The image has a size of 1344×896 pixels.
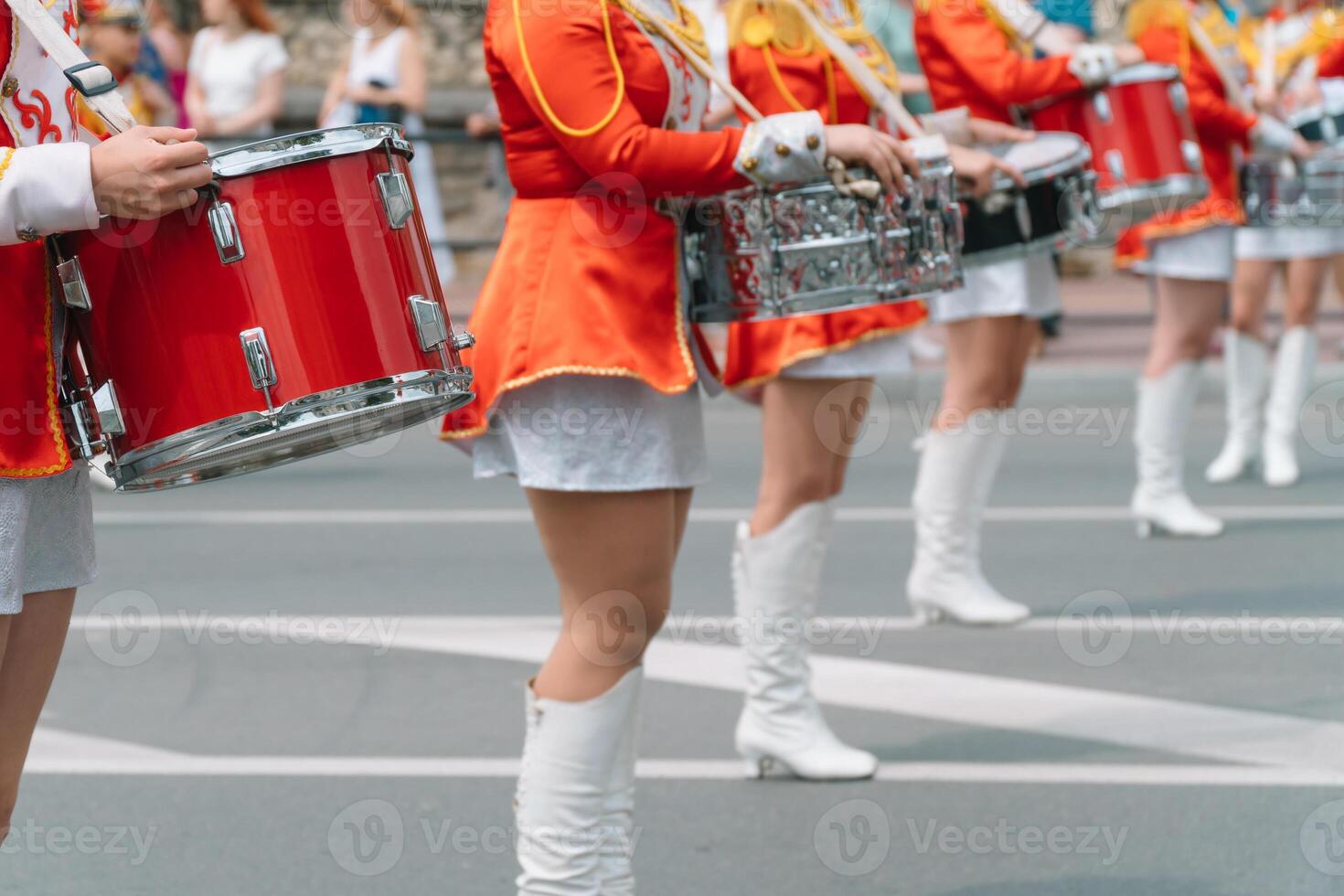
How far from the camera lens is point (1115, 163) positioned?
5465 millimetres

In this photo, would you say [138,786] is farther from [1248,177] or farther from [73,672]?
[1248,177]

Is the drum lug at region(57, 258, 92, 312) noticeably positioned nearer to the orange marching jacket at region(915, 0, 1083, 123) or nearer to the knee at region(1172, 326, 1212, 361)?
the orange marching jacket at region(915, 0, 1083, 123)

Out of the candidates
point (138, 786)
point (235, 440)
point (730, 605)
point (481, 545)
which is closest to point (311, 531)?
point (481, 545)

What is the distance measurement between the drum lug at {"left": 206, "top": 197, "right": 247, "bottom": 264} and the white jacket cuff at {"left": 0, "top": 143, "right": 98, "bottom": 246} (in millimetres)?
154

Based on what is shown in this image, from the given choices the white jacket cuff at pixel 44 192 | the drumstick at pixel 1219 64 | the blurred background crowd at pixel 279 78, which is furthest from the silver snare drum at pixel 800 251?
the blurred background crowd at pixel 279 78

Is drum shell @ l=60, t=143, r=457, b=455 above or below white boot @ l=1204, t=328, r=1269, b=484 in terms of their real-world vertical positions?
above

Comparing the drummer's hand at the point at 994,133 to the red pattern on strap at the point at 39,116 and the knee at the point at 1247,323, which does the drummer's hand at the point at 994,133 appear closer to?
the red pattern on strap at the point at 39,116

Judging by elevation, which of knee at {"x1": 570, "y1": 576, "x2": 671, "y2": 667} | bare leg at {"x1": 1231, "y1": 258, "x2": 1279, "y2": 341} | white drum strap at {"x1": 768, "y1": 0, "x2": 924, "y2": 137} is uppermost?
white drum strap at {"x1": 768, "y1": 0, "x2": 924, "y2": 137}

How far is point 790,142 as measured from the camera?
10.5ft

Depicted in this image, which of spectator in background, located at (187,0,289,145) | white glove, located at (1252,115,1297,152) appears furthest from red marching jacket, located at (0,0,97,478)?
spectator in background, located at (187,0,289,145)

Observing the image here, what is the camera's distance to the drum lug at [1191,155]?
561 centimetres

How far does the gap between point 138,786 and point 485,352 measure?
1.83m

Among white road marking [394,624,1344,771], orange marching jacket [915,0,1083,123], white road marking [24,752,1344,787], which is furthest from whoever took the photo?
orange marching jacket [915,0,1083,123]

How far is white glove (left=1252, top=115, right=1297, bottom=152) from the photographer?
7.10m
